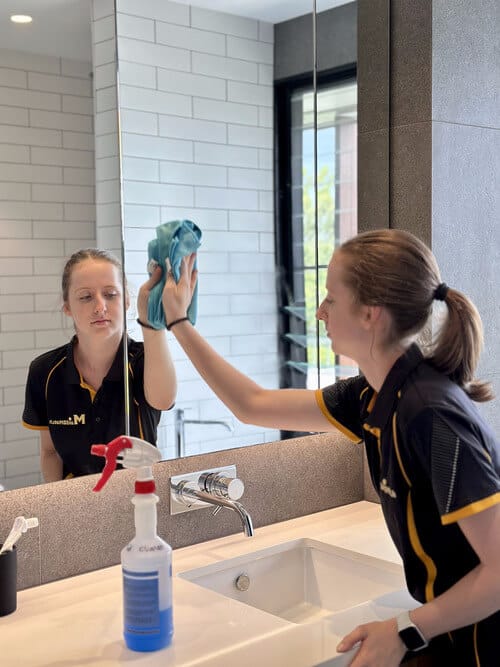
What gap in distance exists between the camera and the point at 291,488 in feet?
6.66

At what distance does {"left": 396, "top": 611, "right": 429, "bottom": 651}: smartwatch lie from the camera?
1.21 meters

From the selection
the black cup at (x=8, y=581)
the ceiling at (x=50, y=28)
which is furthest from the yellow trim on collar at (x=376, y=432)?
the ceiling at (x=50, y=28)

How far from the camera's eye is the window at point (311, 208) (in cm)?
204

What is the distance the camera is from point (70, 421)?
1.64 m

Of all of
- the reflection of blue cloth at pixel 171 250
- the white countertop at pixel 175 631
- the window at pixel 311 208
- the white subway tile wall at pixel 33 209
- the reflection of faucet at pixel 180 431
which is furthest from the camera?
the window at pixel 311 208

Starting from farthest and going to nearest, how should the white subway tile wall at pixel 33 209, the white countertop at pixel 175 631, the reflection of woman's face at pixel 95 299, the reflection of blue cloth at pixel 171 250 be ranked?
the reflection of blue cloth at pixel 171 250
the reflection of woman's face at pixel 95 299
the white subway tile wall at pixel 33 209
the white countertop at pixel 175 631

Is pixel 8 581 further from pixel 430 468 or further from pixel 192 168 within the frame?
pixel 192 168

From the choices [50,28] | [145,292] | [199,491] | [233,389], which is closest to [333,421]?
[233,389]

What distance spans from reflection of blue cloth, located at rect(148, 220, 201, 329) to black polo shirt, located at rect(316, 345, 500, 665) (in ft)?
1.69

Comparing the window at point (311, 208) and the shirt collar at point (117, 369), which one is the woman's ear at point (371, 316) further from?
the window at point (311, 208)

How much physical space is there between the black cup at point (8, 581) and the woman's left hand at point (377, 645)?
0.57 meters

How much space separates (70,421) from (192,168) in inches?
23.7

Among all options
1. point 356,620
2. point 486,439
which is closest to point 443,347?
point 486,439

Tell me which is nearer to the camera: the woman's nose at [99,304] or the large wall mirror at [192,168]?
the large wall mirror at [192,168]
